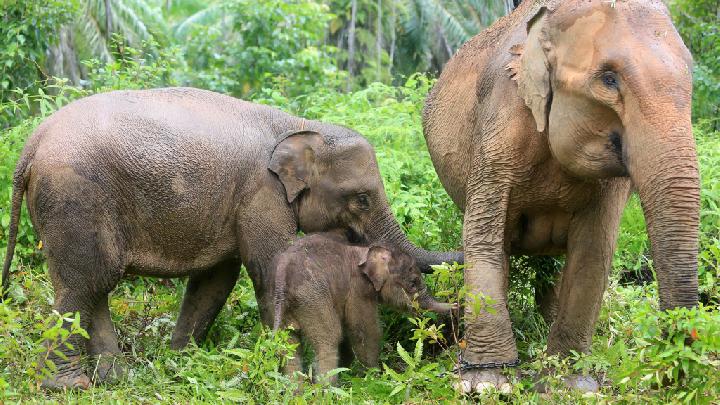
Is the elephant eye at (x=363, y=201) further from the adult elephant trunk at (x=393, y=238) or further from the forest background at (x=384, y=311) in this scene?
the forest background at (x=384, y=311)

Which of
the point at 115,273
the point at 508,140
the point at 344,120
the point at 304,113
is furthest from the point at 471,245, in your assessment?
the point at 304,113

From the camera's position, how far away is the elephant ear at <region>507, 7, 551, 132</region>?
546 centimetres

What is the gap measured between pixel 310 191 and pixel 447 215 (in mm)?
1549

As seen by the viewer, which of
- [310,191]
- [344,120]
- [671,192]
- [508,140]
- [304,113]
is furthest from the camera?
[304,113]

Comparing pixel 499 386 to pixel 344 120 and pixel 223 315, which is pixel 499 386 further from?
pixel 344 120

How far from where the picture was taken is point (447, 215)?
8.04m

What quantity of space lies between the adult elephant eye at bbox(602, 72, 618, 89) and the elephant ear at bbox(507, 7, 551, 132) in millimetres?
396

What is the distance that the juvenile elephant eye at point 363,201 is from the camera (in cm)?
691

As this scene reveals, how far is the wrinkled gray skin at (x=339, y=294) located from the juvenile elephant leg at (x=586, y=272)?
27.9 inches

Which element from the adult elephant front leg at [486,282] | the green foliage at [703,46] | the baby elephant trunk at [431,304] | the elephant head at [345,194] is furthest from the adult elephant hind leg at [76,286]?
the green foliage at [703,46]

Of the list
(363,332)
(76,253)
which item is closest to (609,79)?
(363,332)

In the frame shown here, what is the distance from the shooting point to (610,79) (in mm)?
5094

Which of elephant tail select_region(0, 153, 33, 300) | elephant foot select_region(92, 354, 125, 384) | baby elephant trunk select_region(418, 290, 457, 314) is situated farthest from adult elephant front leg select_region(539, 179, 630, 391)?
elephant tail select_region(0, 153, 33, 300)

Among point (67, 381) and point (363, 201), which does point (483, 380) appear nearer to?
point (363, 201)
